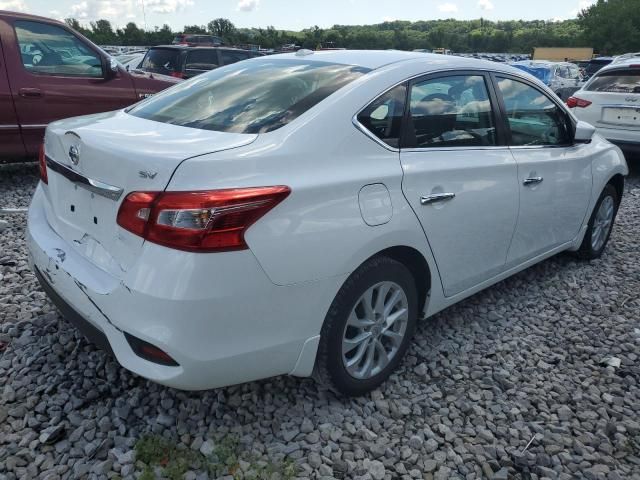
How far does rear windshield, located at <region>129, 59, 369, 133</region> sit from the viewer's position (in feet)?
7.88

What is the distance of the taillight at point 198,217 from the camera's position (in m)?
1.92

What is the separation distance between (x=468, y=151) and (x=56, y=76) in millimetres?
4853

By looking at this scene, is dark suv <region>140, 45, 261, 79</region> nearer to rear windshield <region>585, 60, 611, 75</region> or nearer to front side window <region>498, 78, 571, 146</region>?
front side window <region>498, 78, 571, 146</region>

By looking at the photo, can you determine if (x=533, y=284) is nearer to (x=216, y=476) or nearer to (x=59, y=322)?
(x=216, y=476)

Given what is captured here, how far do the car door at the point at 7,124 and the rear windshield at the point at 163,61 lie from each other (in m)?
5.61

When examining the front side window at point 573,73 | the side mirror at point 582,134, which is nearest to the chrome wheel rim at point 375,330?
the side mirror at point 582,134

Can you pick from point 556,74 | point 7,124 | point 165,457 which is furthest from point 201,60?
point 556,74

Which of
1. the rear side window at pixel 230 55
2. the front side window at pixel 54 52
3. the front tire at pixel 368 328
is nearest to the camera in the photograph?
the front tire at pixel 368 328

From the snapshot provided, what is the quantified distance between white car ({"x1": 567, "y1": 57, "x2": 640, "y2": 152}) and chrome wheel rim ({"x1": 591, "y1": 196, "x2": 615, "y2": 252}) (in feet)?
9.97

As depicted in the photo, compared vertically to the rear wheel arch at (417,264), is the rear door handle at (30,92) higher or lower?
higher

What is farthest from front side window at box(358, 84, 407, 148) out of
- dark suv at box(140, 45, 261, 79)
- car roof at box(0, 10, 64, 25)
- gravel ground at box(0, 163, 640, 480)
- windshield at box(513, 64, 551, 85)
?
windshield at box(513, 64, 551, 85)

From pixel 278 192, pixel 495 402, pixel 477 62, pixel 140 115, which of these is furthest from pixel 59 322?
pixel 477 62

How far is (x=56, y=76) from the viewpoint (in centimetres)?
587

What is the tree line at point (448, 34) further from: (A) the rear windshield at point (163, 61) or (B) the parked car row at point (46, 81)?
(B) the parked car row at point (46, 81)
